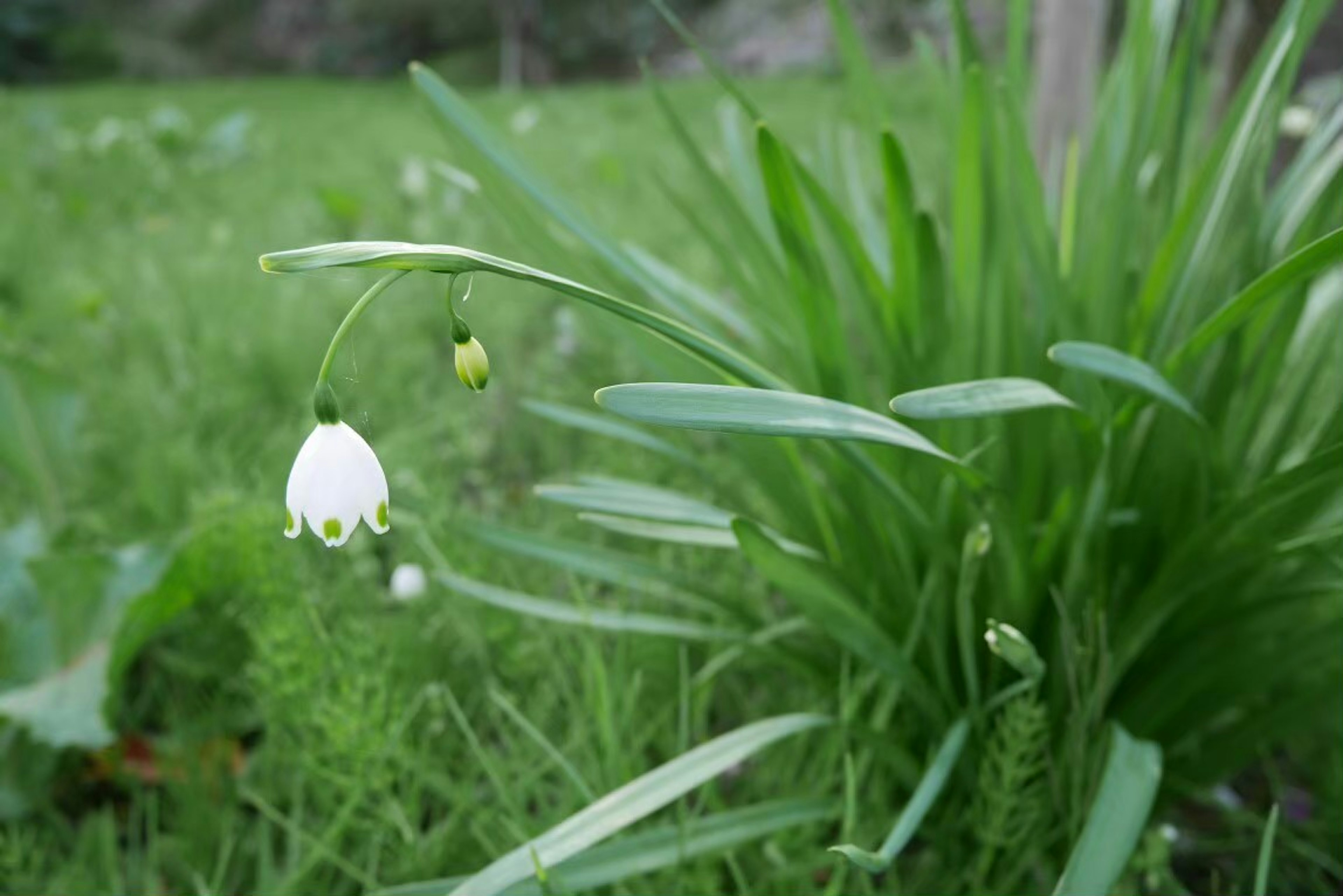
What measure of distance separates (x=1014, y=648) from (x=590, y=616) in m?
0.41

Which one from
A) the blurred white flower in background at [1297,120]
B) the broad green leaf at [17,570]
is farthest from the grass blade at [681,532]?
the blurred white flower in background at [1297,120]

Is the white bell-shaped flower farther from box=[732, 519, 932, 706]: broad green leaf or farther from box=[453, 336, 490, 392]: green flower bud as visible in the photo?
box=[732, 519, 932, 706]: broad green leaf

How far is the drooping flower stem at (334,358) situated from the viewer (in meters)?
0.55

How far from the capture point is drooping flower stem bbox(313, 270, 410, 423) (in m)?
0.55

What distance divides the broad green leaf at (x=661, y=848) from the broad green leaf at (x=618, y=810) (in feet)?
0.06

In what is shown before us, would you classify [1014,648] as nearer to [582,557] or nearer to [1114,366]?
[1114,366]

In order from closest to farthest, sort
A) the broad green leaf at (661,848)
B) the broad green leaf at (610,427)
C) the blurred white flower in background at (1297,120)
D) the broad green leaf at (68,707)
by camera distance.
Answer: the broad green leaf at (661,848) → the broad green leaf at (68,707) → the broad green leaf at (610,427) → the blurred white flower in background at (1297,120)

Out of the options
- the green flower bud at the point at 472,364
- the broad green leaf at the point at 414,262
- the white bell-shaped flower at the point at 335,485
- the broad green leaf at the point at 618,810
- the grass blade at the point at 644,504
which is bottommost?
the broad green leaf at the point at 618,810

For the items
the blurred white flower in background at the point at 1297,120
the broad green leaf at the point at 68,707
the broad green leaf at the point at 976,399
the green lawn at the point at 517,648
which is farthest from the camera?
the blurred white flower in background at the point at 1297,120

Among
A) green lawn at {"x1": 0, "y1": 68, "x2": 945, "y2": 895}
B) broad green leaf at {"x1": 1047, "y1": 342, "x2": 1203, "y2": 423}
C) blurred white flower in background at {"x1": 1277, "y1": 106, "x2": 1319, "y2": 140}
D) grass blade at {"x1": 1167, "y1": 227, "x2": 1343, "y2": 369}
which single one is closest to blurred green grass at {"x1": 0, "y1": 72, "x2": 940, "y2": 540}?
green lawn at {"x1": 0, "y1": 68, "x2": 945, "y2": 895}

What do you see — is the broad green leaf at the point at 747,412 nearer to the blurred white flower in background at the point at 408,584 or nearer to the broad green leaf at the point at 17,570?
the blurred white flower in background at the point at 408,584

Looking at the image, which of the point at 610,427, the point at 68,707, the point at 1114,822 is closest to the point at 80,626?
the point at 68,707

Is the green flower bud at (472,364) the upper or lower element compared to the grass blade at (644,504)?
upper

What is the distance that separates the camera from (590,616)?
1038 mm
